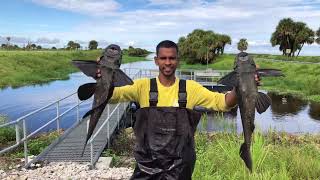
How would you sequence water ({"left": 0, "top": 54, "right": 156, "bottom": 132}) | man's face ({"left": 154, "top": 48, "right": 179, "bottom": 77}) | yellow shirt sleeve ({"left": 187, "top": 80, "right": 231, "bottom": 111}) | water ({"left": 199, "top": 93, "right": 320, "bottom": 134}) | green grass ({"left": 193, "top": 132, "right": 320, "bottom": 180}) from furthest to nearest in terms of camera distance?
water ({"left": 199, "top": 93, "right": 320, "bottom": 134}) < water ({"left": 0, "top": 54, "right": 156, "bottom": 132}) < green grass ({"left": 193, "top": 132, "right": 320, "bottom": 180}) < yellow shirt sleeve ({"left": 187, "top": 80, "right": 231, "bottom": 111}) < man's face ({"left": 154, "top": 48, "right": 179, "bottom": 77})

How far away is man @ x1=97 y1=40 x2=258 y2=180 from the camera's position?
454 cm

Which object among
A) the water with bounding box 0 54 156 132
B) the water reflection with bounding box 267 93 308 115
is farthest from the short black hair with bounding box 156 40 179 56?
the water reflection with bounding box 267 93 308 115

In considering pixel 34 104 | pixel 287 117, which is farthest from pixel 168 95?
pixel 34 104

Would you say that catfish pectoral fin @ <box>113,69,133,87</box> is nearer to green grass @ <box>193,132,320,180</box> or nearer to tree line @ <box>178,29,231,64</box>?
green grass @ <box>193,132,320,180</box>

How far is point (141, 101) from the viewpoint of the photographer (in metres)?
4.69

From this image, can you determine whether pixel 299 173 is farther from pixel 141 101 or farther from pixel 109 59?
pixel 109 59

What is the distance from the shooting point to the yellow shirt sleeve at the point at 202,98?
4.67 metres

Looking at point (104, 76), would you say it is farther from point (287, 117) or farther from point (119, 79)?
point (287, 117)

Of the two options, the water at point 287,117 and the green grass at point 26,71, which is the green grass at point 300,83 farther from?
the green grass at point 26,71

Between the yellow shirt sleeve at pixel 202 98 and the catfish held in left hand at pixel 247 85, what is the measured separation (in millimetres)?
667

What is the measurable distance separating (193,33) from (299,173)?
107 meters

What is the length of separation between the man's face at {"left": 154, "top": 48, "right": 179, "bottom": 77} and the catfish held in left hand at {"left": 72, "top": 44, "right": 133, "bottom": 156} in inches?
22.7

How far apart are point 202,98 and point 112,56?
1.28m

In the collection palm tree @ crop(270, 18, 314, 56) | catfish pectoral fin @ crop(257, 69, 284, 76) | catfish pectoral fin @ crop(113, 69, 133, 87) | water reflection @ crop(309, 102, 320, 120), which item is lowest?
water reflection @ crop(309, 102, 320, 120)
